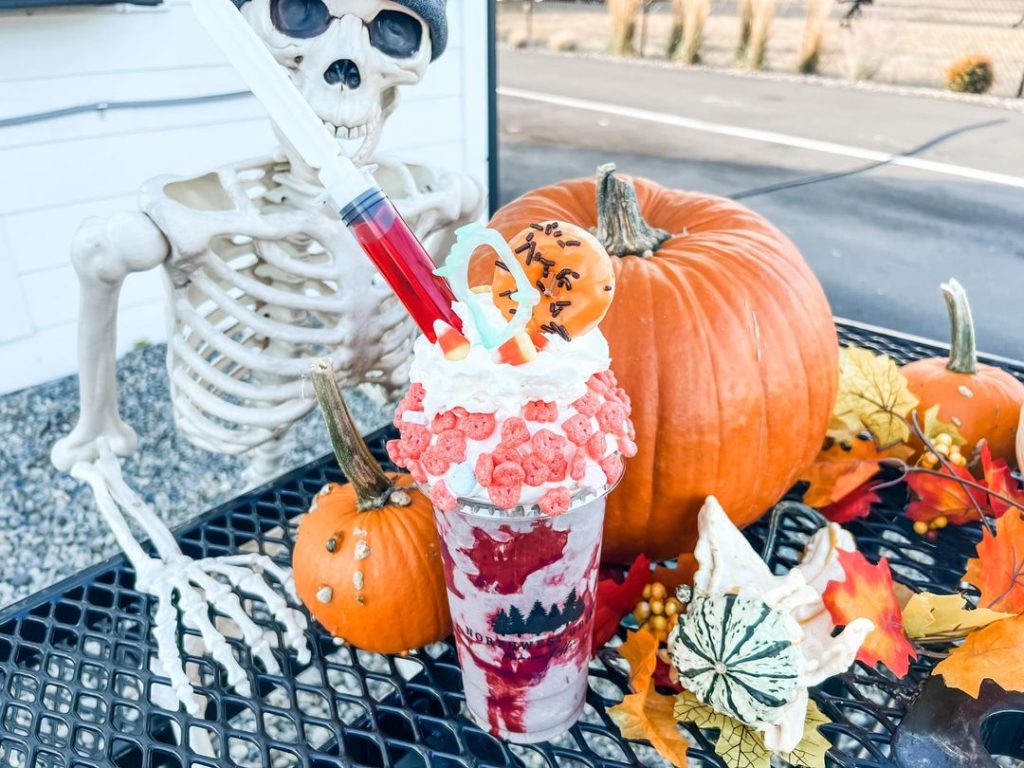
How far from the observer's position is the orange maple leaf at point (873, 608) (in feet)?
2.62

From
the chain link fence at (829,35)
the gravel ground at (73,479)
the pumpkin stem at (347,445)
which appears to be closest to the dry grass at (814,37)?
the chain link fence at (829,35)

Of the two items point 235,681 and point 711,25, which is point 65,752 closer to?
Answer: point 235,681

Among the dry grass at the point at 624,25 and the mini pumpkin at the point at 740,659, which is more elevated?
the mini pumpkin at the point at 740,659

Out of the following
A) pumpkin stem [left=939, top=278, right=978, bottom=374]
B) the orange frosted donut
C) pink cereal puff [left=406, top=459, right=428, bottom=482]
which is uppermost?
the orange frosted donut

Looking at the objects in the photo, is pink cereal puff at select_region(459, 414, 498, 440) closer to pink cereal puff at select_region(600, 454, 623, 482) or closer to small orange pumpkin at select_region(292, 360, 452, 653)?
pink cereal puff at select_region(600, 454, 623, 482)

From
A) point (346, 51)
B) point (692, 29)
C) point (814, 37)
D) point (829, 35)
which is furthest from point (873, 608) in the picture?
point (829, 35)

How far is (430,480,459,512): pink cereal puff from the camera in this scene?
2.11 feet

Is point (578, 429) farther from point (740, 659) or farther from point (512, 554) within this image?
point (740, 659)

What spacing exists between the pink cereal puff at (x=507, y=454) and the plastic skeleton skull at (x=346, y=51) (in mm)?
580

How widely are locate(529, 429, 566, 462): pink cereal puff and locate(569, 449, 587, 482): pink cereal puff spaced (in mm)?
15

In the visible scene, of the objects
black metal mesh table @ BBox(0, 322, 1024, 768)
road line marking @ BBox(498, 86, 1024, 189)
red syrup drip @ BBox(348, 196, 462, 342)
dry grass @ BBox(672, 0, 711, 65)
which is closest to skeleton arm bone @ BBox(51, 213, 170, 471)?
black metal mesh table @ BBox(0, 322, 1024, 768)

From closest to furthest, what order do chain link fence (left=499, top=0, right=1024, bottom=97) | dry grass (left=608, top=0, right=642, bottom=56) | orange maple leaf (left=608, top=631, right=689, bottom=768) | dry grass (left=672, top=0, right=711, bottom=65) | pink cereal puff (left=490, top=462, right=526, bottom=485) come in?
pink cereal puff (left=490, top=462, right=526, bottom=485), orange maple leaf (left=608, top=631, right=689, bottom=768), chain link fence (left=499, top=0, right=1024, bottom=97), dry grass (left=672, top=0, right=711, bottom=65), dry grass (left=608, top=0, right=642, bottom=56)

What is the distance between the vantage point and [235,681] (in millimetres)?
843

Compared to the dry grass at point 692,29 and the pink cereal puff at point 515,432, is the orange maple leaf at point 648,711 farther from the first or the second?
the dry grass at point 692,29
